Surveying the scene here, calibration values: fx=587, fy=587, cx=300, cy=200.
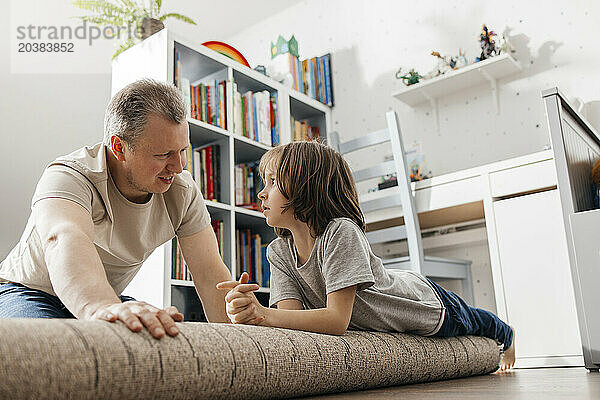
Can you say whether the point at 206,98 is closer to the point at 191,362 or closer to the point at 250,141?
the point at 250,141

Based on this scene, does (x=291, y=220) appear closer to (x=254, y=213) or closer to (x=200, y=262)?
(x=200, y=262)

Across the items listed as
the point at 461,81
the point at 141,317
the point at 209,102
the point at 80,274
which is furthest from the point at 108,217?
the point at 461,81

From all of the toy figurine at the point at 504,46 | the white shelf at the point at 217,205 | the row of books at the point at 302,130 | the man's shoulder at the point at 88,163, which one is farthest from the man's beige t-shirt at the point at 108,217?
the toy figurine at the point at 504,46

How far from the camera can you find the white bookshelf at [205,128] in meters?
2.11

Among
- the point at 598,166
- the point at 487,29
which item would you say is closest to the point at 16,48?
the point at 487,29

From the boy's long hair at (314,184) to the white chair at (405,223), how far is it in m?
1.02

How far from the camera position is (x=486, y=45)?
8.72 ft

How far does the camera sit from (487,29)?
272 cm

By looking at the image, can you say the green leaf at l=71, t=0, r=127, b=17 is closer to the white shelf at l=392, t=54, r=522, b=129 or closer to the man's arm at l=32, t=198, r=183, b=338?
the white shelf at l=392, t=54, r=522, b=129

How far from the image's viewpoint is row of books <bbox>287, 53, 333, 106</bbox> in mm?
3150

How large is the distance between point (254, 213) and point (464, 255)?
0.99 m

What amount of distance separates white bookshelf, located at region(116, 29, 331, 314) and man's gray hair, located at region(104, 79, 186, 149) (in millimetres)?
900

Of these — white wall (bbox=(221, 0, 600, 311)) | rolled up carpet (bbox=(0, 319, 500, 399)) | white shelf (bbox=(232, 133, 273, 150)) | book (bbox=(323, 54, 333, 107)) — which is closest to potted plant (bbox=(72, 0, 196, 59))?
white shelf (bbox=(232, 133, 273, 150))

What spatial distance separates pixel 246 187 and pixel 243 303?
5.45ft
